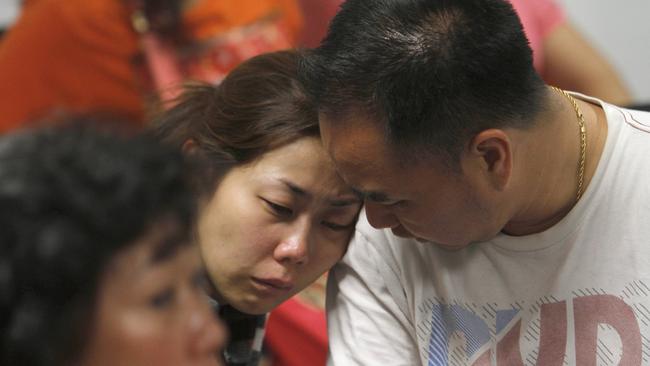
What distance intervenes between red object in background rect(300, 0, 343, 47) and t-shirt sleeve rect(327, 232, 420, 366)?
1220 mm

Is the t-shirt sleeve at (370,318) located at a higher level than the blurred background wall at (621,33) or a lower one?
higher

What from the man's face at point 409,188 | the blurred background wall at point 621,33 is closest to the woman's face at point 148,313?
the man's face at point 409,188

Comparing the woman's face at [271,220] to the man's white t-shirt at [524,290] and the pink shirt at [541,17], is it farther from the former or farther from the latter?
the pink shirt at [541,17]

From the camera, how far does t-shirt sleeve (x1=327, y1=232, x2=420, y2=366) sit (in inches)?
49.4

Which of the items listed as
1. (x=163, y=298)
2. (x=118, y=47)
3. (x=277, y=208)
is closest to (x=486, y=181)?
(x=277, y=208)

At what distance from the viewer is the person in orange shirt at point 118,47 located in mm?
2127

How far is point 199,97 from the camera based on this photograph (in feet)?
4.33

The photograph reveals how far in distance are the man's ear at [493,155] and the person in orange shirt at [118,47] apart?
1.13 metres

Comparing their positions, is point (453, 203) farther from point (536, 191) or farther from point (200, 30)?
point (200, 30)

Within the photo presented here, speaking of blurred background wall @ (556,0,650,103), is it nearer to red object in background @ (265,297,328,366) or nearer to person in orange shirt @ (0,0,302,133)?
person in orange shirt @ (0,0,302,133)

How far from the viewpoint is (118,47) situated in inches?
84.1

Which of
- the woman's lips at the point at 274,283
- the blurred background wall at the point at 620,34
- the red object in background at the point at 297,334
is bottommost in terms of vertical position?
the red object in background at the point at 297,334

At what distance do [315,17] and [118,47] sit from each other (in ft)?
1.78

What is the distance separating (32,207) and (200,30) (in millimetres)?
1583
